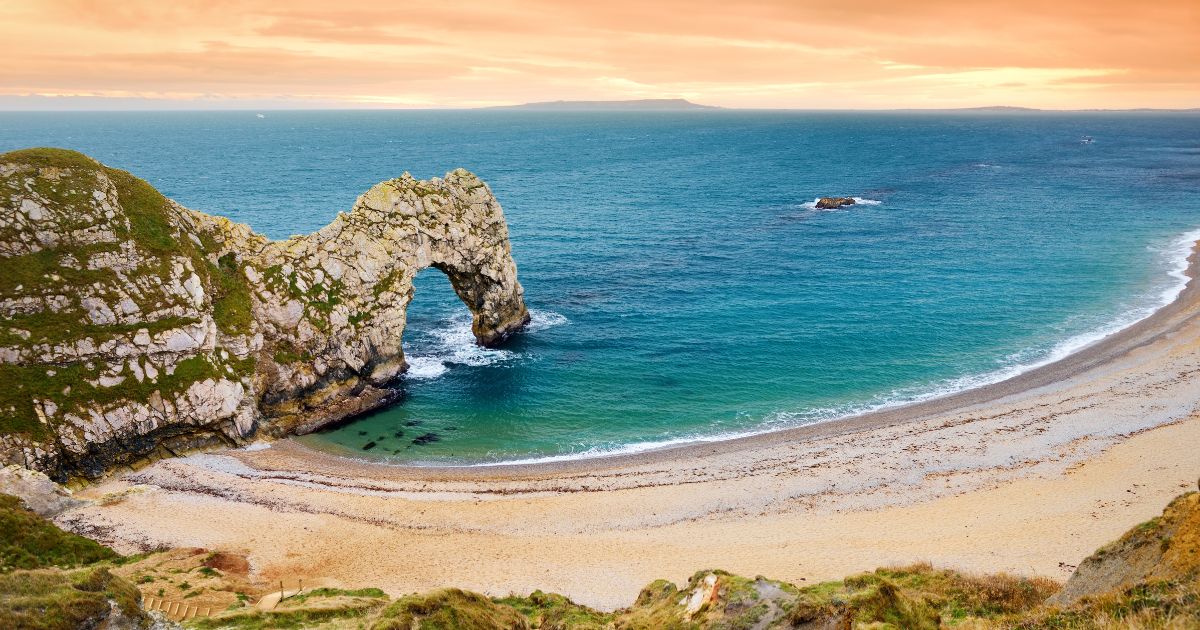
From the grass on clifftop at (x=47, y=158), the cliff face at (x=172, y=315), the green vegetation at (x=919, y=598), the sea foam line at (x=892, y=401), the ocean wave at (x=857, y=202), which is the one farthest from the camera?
the ocean wave at (x=857, y=202)

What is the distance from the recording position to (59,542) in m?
27.1

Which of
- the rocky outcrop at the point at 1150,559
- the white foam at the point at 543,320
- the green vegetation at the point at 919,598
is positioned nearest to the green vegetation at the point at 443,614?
the green vegetation at the point at 919,598

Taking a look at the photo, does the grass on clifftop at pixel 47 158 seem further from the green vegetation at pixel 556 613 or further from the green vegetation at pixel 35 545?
the green vegetation at pixel 556 613

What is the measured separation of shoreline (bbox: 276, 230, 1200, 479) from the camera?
40.0 m

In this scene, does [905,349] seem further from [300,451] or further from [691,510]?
[300,451]

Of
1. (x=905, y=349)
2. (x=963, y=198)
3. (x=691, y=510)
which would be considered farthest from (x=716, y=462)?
(x=963, y=198)

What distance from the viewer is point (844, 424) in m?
44.3

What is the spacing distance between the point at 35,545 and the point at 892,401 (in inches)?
1825

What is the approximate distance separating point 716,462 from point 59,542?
101 feet

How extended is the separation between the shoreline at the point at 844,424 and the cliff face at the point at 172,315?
458 centimetres

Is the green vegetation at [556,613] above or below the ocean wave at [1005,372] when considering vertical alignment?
below

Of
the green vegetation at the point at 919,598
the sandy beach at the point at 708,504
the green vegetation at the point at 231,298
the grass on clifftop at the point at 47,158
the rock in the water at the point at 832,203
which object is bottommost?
the sandy beach at the point at 708,504

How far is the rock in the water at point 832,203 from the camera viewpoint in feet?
369

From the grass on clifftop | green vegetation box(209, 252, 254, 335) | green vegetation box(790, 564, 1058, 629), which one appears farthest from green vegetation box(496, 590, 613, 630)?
the grass on clifftop
